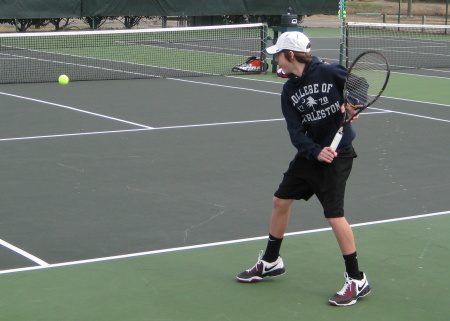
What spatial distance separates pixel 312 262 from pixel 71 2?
20854 millimetres

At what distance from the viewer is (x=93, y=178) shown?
827 centimetres

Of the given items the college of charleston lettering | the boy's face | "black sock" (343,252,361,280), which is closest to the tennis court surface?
"black sock" (343,252,361,280)

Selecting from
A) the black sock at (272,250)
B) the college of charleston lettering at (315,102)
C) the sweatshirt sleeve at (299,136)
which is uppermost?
the college of charleston lettering at (315,102)

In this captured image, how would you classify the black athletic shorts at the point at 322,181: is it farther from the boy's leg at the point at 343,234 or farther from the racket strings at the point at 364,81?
the racket strings at the point at 364,81

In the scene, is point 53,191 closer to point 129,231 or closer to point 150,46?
point 129,231

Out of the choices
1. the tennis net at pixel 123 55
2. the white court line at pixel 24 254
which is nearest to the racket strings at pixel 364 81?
the white court line at pixel 24 254

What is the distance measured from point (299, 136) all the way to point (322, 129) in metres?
0.16

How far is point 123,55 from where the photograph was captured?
2289cm

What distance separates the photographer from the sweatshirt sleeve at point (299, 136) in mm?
4883

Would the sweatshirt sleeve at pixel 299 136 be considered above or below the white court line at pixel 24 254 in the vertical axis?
above

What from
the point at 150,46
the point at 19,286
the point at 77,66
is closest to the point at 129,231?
the point at 19,286

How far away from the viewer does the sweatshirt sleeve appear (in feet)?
16.0

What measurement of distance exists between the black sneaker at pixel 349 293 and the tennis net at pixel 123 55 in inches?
459

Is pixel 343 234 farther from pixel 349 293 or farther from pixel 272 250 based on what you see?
pixel 272 250
